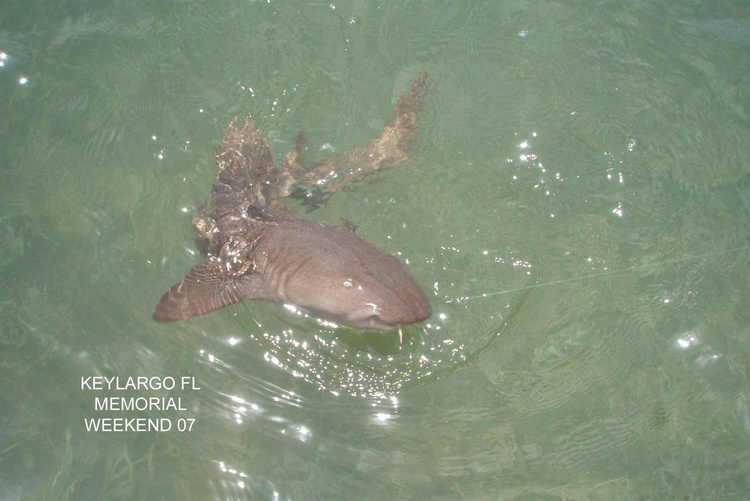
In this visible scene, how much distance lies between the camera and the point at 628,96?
662cm

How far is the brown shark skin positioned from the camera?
430 centimetres

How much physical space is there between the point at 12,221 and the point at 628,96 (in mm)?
5570

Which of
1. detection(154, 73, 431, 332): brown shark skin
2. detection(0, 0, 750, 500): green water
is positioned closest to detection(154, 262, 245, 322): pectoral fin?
detection(154, 73, 431, 332): brown shark skin

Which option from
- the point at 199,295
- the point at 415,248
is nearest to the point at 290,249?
the point at 199,295

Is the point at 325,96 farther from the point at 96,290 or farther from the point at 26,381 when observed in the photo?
the point at 26,381

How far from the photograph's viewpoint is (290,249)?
4.81 metres

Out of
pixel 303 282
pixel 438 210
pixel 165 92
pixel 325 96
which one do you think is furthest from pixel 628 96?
pixel 165 92

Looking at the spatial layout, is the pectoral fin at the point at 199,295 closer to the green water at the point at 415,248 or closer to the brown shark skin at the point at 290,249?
the brown shark skin at the point at 290,249

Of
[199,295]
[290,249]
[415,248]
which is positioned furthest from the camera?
[415,248]

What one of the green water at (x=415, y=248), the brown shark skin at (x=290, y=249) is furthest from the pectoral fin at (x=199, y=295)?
the green water at (x=415, y=248)

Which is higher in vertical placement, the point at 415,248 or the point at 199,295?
the point at 415,248

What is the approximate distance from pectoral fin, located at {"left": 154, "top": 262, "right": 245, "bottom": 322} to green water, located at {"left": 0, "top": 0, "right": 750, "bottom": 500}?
220mm

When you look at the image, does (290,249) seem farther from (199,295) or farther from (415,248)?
(415,248)

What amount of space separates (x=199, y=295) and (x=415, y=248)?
68.3 inches
